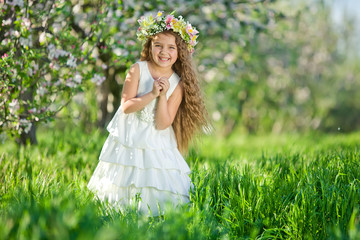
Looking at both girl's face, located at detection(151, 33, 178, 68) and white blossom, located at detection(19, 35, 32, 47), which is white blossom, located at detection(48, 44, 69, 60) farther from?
girl's face, located at detection(151, 33, 178, 68)

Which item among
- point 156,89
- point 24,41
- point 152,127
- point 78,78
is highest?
point 24,41

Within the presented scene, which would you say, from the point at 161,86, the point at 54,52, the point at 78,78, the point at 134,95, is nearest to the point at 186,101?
the point at 161,86

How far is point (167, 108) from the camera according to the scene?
105 inches

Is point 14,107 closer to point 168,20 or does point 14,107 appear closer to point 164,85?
point 164,85

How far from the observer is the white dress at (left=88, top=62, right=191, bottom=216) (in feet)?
8.32

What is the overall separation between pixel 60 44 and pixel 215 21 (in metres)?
2.21

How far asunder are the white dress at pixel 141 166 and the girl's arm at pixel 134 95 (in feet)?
0.15

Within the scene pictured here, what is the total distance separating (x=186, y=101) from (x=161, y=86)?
1.01ft

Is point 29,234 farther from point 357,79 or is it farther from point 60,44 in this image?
point 357,79

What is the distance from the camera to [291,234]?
7.13 feet

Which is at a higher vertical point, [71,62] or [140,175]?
[71,62]

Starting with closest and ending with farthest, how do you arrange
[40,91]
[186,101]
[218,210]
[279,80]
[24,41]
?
[218,210]
[186,101]
[24,41]
[40,91]
[279,80]

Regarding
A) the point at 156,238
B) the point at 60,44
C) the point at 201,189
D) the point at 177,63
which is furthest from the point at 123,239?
the point at 60,44

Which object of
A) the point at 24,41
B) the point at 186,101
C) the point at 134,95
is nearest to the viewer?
the point at 134,95
